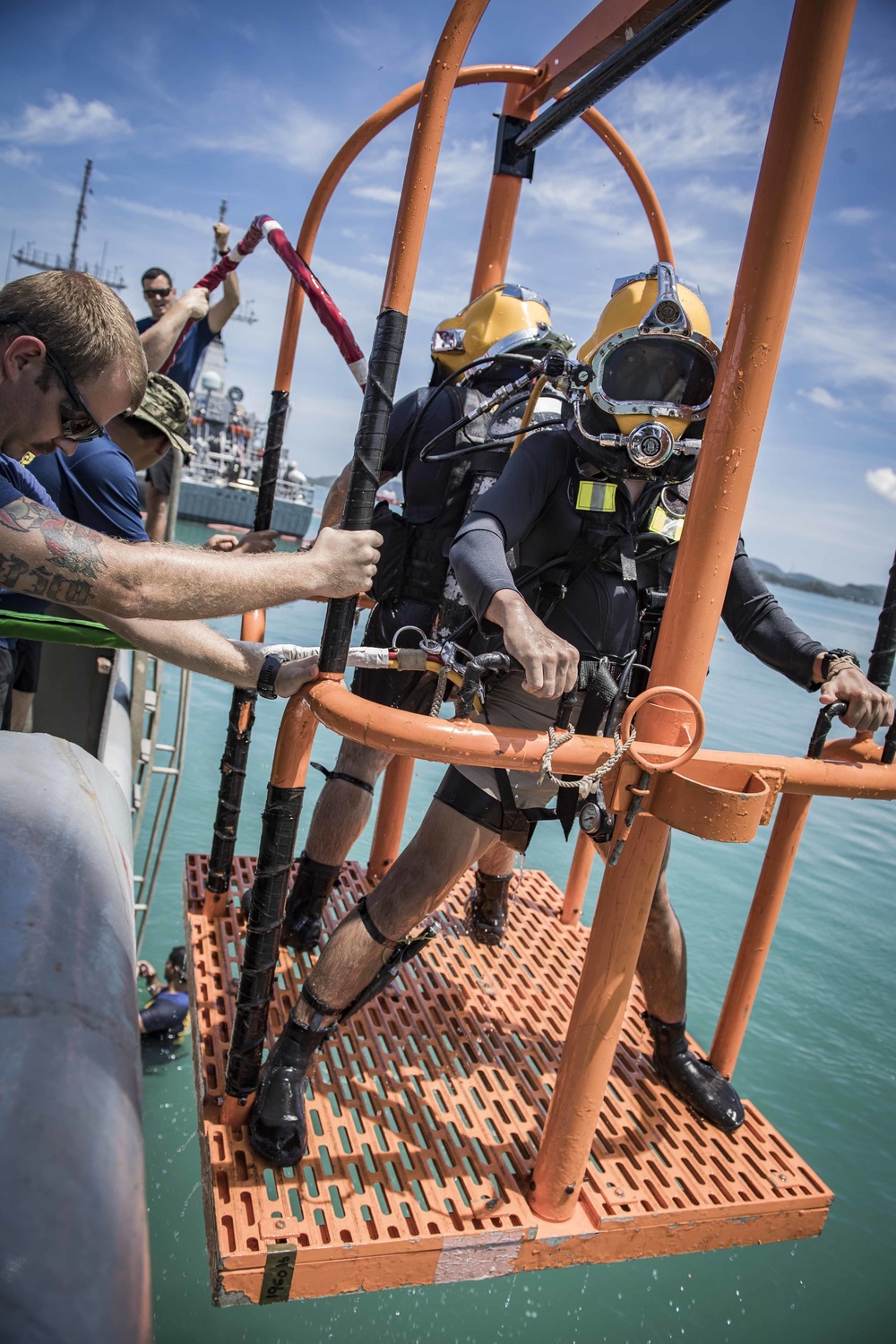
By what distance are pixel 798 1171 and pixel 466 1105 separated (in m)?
0.94

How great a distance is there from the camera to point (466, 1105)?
98.0 inches

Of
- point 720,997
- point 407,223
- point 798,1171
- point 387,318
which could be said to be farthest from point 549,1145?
point 720,997

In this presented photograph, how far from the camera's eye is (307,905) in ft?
10.4

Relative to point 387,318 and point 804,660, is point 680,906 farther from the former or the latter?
point 387,318

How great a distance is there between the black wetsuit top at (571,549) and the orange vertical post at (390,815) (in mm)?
1385

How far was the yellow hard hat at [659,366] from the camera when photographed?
207 cm

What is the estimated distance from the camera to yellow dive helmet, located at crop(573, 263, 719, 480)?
2.06 metres

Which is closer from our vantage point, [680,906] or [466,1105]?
[466,1105]

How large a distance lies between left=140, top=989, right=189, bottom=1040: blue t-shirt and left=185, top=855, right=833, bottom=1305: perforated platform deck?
112cm

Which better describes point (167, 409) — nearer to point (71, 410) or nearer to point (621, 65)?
point (71, 410)

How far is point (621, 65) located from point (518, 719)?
73.7 inches

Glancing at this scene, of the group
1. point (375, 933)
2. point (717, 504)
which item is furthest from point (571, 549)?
point (375, 933)

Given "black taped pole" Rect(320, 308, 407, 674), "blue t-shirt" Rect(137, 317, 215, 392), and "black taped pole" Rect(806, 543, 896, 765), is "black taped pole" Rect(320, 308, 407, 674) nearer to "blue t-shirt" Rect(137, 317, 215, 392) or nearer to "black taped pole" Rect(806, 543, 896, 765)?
"black taped pole" Rect(806, 543, 896, 765)

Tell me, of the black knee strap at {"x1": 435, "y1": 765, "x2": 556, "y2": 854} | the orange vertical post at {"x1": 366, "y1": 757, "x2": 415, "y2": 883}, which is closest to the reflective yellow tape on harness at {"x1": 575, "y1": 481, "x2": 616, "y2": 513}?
the black knee strap at {"x1": 435, "y1": 765, "x2": 556, "y2": 854}
